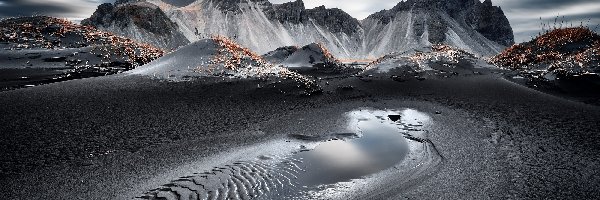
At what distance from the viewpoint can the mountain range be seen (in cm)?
15025

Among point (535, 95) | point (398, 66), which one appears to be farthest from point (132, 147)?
point (398, 66)

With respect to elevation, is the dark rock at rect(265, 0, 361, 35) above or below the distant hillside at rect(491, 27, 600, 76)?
above

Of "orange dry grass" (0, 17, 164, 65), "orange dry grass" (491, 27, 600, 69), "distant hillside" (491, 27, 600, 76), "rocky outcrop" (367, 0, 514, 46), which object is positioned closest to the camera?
"distant hillside" (491, 27, 600, 76)

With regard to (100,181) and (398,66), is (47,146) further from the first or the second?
(398,66)

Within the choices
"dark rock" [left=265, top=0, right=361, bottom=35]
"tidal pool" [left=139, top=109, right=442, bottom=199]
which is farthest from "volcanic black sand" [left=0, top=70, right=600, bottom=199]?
"dark rock" [left=265, top=0, right=361, bottom=35]

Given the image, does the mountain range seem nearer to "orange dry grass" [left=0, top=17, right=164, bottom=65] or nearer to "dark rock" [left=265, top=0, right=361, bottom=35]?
"dark rock" [left=265, top=0, right=361, bottom=35]

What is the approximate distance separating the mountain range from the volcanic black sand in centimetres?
12777

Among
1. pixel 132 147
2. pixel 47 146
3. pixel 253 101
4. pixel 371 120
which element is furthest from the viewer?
pixel 253 101

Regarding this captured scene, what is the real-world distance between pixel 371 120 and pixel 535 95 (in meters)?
4.99

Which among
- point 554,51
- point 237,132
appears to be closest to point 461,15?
point 554,51

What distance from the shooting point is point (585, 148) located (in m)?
5.69

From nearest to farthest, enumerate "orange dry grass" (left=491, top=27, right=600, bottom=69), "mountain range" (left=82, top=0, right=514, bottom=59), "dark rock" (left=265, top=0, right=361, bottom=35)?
"orange dry grass" (left=491, top=27, right=600, bottom=69) < "mountain range" (left=82, top=0, right=514, bottom=59) < "dark rock" (left=265, top=0, right=361, bottom=35)

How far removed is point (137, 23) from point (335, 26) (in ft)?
291

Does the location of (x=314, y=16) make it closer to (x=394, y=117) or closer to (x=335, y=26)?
(x=335, y=26)
